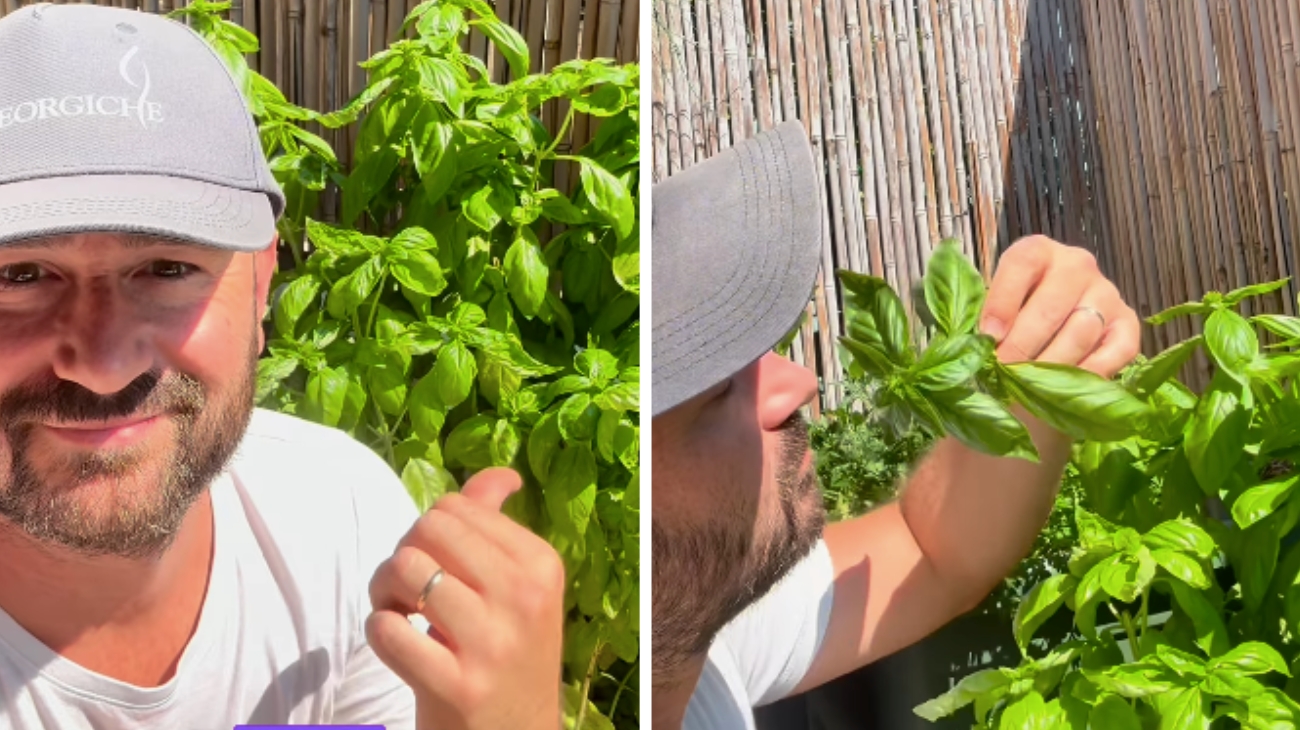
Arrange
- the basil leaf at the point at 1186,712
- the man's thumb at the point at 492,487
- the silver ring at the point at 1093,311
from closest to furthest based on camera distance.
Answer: the basil leaf at the point at 1186,712
the silver ring at the point at 1093,311
the man's thumb at the point at 492,487

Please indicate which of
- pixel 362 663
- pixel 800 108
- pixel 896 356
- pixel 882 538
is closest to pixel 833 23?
pixel 800 108

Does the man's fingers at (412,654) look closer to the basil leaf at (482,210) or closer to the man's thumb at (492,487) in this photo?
the man's thumb at (492,487)

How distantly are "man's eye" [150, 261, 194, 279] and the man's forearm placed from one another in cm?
43

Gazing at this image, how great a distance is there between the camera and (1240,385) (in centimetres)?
57

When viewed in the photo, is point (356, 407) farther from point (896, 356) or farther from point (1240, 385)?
point (1240, 385)

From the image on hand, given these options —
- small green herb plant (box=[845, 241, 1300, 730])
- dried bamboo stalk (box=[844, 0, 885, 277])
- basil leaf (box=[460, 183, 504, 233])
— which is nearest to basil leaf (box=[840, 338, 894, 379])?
small green herb plant (box=[845, 241, 1300, 730])

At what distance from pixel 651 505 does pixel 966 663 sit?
230mm

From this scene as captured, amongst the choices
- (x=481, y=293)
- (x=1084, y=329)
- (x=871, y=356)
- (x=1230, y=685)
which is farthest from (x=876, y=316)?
(x=481, y=293)

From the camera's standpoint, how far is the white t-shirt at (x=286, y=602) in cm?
67

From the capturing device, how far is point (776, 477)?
63 cm

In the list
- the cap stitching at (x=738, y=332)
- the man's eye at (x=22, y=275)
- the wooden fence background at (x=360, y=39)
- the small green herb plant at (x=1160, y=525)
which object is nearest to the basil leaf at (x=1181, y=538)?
the small green herb plant at (x=1160, y=525)

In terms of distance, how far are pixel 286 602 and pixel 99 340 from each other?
0.21 metres

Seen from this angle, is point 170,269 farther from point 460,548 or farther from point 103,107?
point 460,548

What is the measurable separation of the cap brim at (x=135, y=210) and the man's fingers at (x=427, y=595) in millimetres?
201
